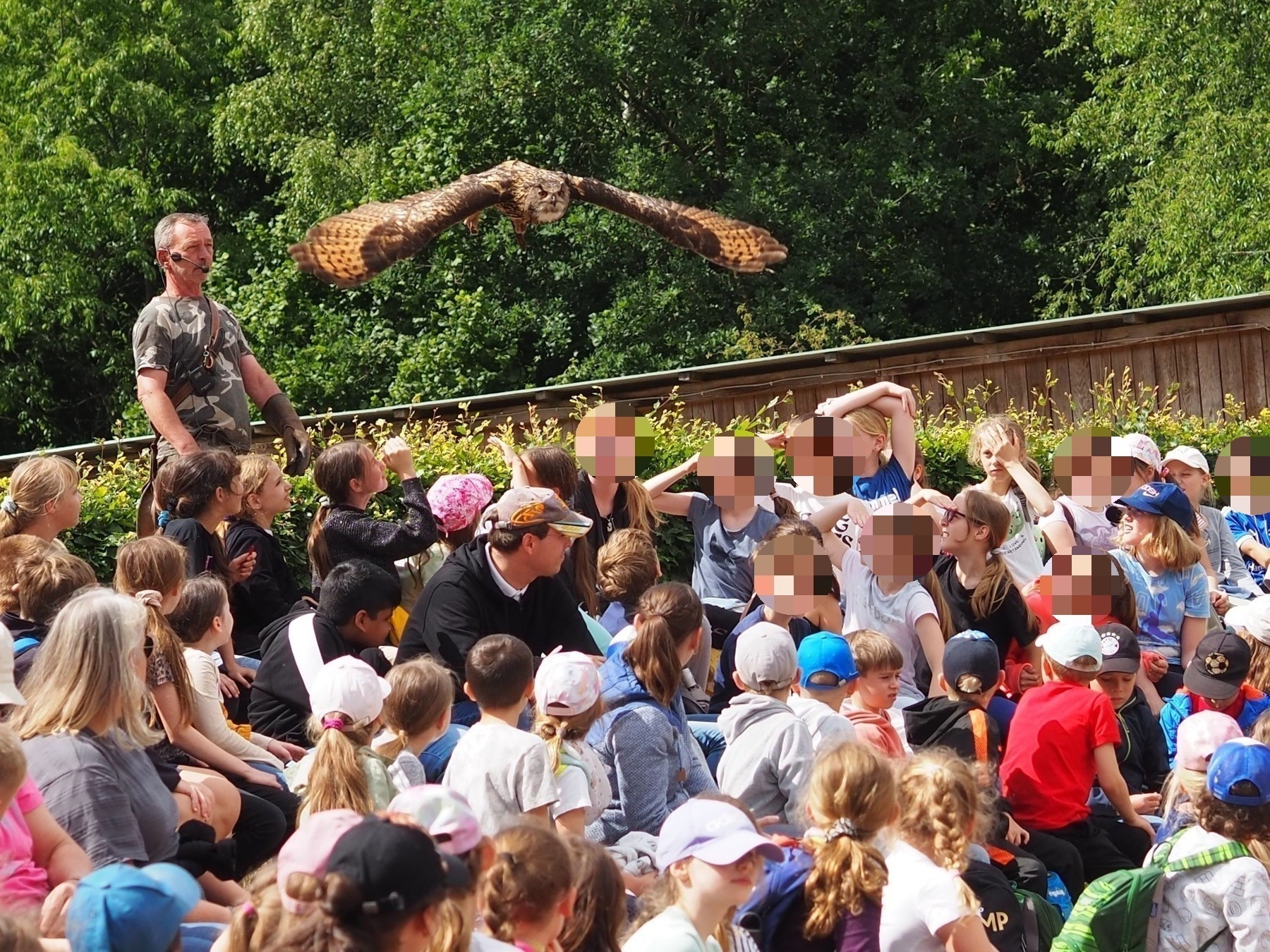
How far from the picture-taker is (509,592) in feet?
18.6

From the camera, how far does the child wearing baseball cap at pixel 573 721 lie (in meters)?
4.52

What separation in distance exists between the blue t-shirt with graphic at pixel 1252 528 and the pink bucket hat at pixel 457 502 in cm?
423

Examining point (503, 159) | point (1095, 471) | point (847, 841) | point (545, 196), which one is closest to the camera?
point (847, 841)

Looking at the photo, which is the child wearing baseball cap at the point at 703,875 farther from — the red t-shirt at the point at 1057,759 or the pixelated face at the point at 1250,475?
the pixelated face at the point at 1250,475

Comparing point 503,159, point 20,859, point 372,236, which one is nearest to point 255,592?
point 20,859

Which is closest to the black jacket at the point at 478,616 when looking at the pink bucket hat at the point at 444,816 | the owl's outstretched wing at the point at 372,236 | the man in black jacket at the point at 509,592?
the man in black jacket at the point at 509,592

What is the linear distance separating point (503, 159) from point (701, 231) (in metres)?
15.5

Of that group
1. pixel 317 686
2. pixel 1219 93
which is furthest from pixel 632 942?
pixel 1219 93

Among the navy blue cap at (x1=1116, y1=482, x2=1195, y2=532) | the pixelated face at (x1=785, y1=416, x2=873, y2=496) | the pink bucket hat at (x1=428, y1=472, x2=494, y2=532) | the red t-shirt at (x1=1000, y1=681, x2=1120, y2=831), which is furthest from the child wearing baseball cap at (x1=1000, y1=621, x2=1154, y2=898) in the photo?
the pink bucket hat at (x1=428, y1=472, x2=494, y2=532)

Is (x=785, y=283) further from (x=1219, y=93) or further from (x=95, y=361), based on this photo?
(x=95, y=361)

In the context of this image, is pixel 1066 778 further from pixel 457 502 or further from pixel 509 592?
pixel 457 502

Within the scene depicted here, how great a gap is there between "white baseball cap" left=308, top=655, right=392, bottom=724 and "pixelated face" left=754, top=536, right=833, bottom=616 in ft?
6.36

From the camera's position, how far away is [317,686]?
452 centimetres

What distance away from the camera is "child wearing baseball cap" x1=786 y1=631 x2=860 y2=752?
511 centimetres
